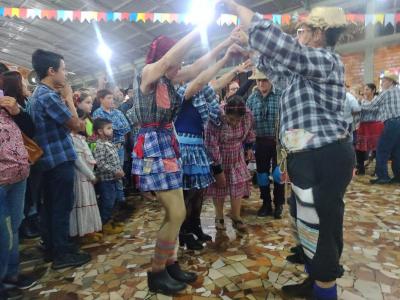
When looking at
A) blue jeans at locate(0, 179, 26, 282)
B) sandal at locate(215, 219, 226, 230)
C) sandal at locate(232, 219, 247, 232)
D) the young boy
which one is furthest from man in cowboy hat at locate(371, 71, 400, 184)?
blue jeans at locate(0, 179, 26, 282)

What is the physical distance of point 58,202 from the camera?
263cm

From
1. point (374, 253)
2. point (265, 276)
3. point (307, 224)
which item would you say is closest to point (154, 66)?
point (307, 224)

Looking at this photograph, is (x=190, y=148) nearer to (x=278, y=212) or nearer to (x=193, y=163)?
(x=193, y=163)

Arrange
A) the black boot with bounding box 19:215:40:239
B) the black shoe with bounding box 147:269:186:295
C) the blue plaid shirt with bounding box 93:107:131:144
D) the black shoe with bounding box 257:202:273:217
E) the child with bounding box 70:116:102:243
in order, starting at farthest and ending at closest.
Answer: the blue plaid shirt with bounding box 93:107:131:144 < the black shoe with bounding box 257:202:273:217 < the black boot with bounding box 19:215:40:239 < the child with bounding box 70:116:102:243 < the black shoe with bounding box 147:269:186:295

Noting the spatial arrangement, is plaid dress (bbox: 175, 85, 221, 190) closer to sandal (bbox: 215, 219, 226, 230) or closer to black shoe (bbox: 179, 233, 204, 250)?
black shoe (bbox: 179, 233, 204, 250)

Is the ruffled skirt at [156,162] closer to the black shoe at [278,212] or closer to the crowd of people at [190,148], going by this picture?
the crowd of people at [190,148]

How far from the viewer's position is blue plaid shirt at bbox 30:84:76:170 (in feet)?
8.12

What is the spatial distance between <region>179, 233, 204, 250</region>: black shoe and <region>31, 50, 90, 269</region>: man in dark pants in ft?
2.75

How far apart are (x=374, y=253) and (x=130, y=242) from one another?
7.30ft

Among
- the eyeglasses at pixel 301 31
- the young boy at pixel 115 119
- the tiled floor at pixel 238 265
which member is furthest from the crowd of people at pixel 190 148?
the young boy at pixel 115 119

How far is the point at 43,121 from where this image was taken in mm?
2523

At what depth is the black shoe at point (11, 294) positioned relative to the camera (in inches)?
85.6

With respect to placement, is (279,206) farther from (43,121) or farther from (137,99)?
(43,121)

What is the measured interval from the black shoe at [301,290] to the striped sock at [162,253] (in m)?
0.83
